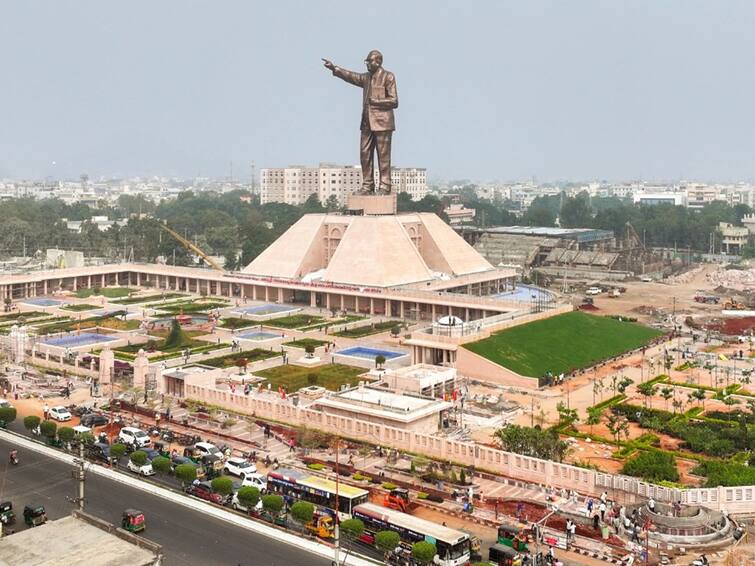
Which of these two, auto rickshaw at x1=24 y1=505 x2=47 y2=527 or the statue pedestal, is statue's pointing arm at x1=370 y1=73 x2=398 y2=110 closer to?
the statue pedestal

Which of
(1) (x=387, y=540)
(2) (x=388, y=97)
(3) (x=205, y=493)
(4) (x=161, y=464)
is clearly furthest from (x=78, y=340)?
(1) (x=387, y=540)

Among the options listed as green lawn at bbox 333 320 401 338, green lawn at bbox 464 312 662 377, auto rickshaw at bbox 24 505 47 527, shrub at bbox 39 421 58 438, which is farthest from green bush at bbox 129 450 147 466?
green lawn at bbox 333 320 401 338

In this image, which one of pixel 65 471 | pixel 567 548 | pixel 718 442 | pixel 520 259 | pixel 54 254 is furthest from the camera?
pixel 520 259

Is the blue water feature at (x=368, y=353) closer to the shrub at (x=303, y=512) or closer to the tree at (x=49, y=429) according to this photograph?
the tree at (x=49, y=429)

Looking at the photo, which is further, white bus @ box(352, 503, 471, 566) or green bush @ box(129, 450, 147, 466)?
green bush @ box(129, 450, 147, 466)

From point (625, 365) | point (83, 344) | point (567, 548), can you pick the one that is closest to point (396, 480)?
point (567, 548)

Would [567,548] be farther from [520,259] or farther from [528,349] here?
[520,259]

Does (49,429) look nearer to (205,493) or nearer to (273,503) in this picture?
(205,493)

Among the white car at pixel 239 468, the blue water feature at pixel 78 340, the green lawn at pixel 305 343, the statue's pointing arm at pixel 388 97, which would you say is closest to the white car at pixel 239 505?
the white car at pixel 239 468
